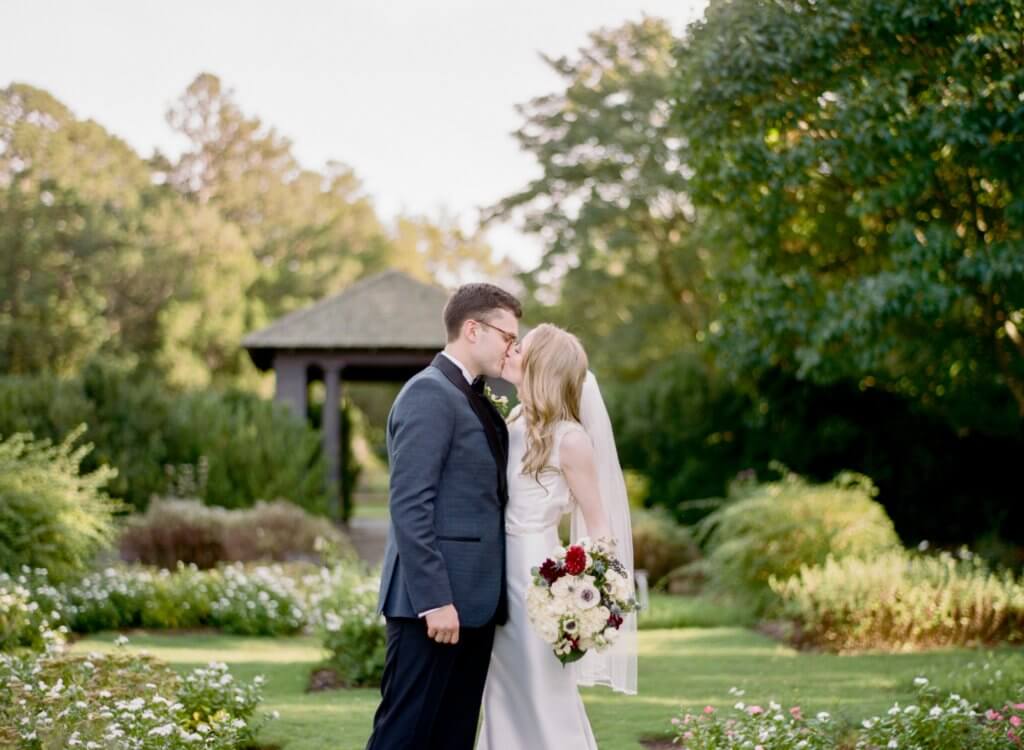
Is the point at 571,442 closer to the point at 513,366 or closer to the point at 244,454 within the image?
the point at 513,366

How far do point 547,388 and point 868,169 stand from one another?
713 centimetres

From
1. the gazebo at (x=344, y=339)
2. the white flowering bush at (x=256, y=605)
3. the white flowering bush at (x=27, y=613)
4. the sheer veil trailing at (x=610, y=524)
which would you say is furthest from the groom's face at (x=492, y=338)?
the gazebo at (x=344, y=339)

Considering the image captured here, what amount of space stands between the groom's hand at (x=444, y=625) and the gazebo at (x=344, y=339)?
14.8 m

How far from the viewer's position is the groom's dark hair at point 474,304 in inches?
193

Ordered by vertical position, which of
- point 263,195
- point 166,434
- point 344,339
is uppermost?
point 263,195

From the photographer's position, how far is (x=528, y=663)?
498cm

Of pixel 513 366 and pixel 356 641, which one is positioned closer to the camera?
pixel 513 366

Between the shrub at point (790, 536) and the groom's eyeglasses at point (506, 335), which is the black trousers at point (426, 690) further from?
the shrub at point (790, 536)

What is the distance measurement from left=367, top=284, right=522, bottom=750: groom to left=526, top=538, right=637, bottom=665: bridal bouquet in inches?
8.0

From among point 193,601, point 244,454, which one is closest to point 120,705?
point 193,601

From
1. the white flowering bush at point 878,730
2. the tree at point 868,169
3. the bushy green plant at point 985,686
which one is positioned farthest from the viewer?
the tree at point 868,169

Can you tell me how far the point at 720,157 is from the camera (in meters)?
12.0

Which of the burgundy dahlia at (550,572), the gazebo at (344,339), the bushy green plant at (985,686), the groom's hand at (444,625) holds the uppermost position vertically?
the gazebo at (344,339)

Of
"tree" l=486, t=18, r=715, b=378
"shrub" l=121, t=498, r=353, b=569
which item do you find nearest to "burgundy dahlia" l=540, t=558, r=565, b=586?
"shrub" l=121, t=498, r=353, b=569
